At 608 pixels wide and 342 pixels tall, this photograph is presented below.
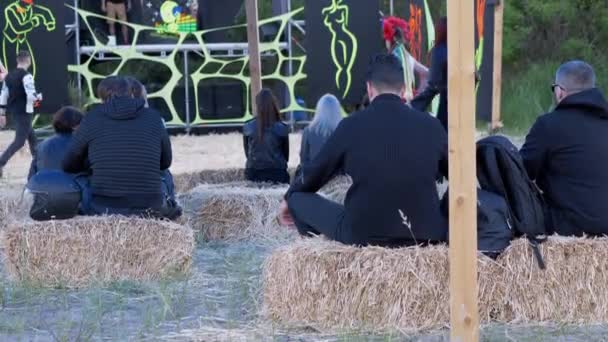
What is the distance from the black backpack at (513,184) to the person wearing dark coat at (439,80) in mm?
3665

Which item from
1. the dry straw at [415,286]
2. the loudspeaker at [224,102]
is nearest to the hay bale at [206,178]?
the dry straw at [415,286]

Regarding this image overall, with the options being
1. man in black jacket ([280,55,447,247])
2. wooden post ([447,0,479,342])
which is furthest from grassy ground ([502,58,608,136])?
wooden post ([447,0,479,342])

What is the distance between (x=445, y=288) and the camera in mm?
5691

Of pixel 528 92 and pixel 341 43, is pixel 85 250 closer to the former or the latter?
pixel 341 43

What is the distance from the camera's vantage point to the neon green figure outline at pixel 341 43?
17703 mm

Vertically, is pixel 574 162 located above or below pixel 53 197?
above

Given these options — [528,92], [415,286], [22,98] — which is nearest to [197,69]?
[22,98]

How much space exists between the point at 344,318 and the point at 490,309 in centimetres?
70

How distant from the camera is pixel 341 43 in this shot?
58.2 ft

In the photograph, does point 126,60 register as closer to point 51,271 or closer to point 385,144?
point 51,271

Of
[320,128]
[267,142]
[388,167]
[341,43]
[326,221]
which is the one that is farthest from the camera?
[341,43]

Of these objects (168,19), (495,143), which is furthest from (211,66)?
(495,143)

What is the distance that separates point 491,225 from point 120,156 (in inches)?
94.3

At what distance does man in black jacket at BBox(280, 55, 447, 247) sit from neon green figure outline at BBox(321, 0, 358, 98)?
11.9 meters
